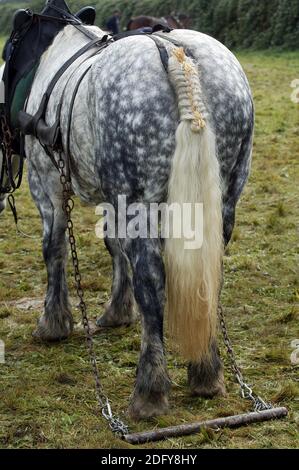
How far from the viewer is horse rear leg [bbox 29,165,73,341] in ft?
17.9

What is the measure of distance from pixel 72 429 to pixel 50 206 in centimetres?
187

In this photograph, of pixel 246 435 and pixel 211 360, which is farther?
pixel 211 360

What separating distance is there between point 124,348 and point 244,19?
85.3 feet

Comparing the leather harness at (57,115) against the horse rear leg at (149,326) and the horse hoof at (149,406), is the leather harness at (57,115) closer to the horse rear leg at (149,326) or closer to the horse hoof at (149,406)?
the horse rear leg at (149,326)

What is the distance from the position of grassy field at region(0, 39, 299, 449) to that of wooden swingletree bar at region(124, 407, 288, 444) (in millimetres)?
46

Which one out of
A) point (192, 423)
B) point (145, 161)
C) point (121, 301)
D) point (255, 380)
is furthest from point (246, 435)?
point (121, 301)

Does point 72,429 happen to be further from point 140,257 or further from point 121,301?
point 121,301

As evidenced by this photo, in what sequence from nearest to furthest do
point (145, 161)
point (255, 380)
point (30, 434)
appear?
point (145, 161), point (30, 434), point (255, 380)

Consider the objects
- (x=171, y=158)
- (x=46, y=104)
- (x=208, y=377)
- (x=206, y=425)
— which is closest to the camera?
(x=171, y=158)

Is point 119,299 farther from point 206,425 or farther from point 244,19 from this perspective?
point 244,19

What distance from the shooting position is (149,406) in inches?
164

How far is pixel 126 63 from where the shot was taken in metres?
3.99

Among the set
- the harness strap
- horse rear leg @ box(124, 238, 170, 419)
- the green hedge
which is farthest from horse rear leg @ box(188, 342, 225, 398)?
the green hedge

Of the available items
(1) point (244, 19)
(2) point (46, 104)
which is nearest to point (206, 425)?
(2) point (46, 104)
